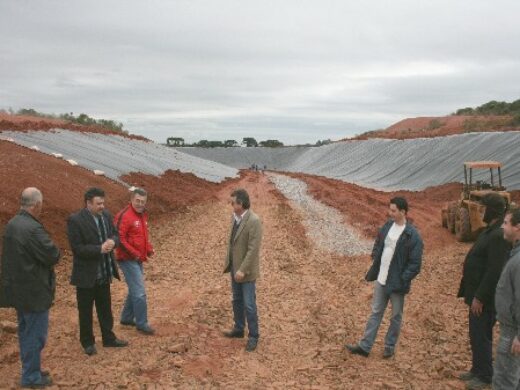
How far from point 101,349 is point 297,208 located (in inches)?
533

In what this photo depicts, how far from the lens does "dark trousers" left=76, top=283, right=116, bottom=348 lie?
540cm

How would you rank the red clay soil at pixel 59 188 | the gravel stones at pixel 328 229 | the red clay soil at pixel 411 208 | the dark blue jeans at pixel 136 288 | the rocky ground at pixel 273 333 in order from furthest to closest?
the red clay soil at pixel 411 208 < the gravel stones at pixel 328 229 < the red clay soil at pixel 59 188 < the dark blue jeans at pixel 136 288 < the rocky ground at pixel 273 333

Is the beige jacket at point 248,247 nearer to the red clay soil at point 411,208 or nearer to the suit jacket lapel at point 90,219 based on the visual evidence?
the suit jacket lapel at point 90,219

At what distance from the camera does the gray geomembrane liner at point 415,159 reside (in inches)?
903

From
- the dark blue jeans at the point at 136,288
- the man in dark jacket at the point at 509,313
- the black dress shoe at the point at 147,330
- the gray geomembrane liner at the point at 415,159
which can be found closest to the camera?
the man in dark jacket at the point at 509,313

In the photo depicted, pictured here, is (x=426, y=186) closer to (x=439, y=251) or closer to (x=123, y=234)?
(x=439, y=251)

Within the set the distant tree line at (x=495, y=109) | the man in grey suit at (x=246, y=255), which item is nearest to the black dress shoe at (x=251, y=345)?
the man in grey suit at (x=246, y=255)

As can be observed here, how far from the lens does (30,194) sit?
464cm

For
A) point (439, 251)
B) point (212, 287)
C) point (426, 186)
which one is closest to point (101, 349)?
point (212, 287)

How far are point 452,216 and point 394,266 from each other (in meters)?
9.37

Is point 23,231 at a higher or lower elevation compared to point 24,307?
higher

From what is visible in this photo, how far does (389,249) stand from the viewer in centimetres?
545

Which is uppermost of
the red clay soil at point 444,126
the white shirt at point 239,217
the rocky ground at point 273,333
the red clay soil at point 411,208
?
the red clay soil at point 444,126

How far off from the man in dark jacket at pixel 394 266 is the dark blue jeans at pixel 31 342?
3481mm
